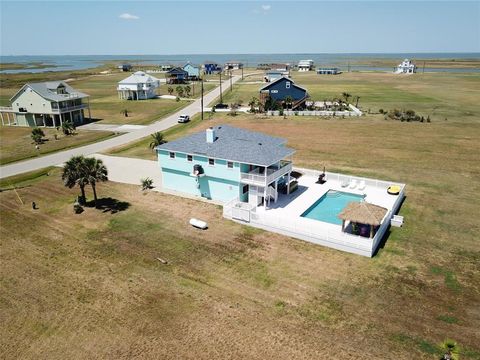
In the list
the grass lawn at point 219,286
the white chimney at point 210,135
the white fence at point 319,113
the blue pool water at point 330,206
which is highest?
the white chimney at point 210,135

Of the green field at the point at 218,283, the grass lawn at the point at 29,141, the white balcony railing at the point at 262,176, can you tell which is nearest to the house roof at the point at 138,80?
the grass lawn at the point at 29,141

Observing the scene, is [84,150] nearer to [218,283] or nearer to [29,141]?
[29,141]

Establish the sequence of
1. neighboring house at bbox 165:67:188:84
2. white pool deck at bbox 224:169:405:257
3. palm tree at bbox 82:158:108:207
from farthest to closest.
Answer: neighboring house at bbox 165:67:188:84, palm tree at bbox 82:158:108:207, white pool deck at bbox 224:169:405:257

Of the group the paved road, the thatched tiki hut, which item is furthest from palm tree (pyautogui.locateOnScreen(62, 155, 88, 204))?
the thatched tiki hut

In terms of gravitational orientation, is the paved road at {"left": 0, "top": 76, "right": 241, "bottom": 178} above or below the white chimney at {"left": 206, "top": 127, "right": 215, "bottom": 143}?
below

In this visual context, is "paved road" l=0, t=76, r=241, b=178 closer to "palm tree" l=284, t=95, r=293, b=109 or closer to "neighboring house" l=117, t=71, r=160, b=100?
"palm tree" l=284, t=95, r=293, b=109

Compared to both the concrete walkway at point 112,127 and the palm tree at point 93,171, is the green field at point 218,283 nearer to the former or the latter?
the palm tree at point 93,171

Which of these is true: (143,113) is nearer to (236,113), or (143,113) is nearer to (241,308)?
(236,113)
